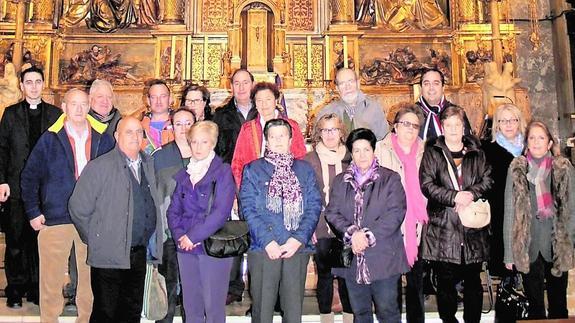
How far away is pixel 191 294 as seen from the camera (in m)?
3.21

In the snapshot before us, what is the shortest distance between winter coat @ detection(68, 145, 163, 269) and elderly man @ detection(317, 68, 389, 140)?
5.36 ft

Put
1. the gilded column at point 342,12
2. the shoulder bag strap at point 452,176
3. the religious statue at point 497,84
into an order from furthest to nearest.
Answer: the gilded column at point 342,12
the religious statue at point 497,84
the shoulder bag strap at point 452,176

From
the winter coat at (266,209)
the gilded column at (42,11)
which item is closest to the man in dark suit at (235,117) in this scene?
the winter coat at (266,209)

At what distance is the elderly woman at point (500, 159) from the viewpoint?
146 inches

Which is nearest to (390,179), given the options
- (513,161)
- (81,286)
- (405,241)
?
(405,241)

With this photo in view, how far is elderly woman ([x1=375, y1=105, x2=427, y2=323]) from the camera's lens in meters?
3.43

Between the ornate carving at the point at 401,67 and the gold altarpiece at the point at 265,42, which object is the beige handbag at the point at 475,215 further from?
the ornate carving at the point at 401,67

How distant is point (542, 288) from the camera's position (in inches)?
141

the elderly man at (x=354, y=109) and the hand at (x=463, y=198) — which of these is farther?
the elderly man at (x=354, y=109)

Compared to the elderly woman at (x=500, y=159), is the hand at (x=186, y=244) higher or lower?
lower

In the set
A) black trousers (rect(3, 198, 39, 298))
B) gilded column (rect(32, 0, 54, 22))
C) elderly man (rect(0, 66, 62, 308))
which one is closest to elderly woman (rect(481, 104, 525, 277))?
elderly man (rect(0, 66, 62, 308))

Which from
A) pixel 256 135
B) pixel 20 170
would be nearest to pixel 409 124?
pixel 256 135

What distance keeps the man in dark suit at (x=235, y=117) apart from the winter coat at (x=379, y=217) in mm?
1142

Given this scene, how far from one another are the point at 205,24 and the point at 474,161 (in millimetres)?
7857
